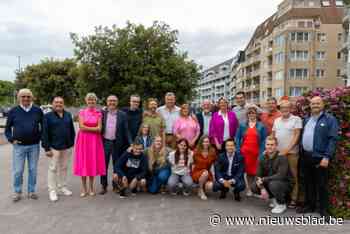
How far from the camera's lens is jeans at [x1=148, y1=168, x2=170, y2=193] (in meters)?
6.31

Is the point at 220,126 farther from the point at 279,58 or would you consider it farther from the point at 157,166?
the point at 279,58

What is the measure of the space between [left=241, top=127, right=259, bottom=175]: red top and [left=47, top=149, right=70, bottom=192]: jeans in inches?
139

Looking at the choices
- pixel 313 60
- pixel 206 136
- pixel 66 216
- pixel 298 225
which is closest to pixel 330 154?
pixel 298 225

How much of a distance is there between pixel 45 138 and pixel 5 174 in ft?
10.9

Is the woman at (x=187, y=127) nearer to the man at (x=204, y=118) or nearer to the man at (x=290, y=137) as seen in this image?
the man at (x=204, y=118)

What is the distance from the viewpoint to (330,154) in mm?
4789

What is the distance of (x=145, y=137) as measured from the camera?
6.57 m

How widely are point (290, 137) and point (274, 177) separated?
77cm

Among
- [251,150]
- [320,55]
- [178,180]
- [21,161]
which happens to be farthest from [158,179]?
[320,55]

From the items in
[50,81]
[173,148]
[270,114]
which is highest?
[50,81]

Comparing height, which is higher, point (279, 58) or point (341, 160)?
point (279, 58)

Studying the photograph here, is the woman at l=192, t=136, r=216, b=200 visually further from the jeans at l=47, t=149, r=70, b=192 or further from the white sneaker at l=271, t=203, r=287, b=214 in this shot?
the jeans at l=47, t=149, r=70, b=192

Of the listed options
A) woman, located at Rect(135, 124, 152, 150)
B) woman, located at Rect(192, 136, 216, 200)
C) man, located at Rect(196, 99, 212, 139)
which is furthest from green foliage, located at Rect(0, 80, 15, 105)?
woman, located at Rect(192, 136, 216, 200)

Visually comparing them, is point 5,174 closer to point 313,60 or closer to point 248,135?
point 248,135
